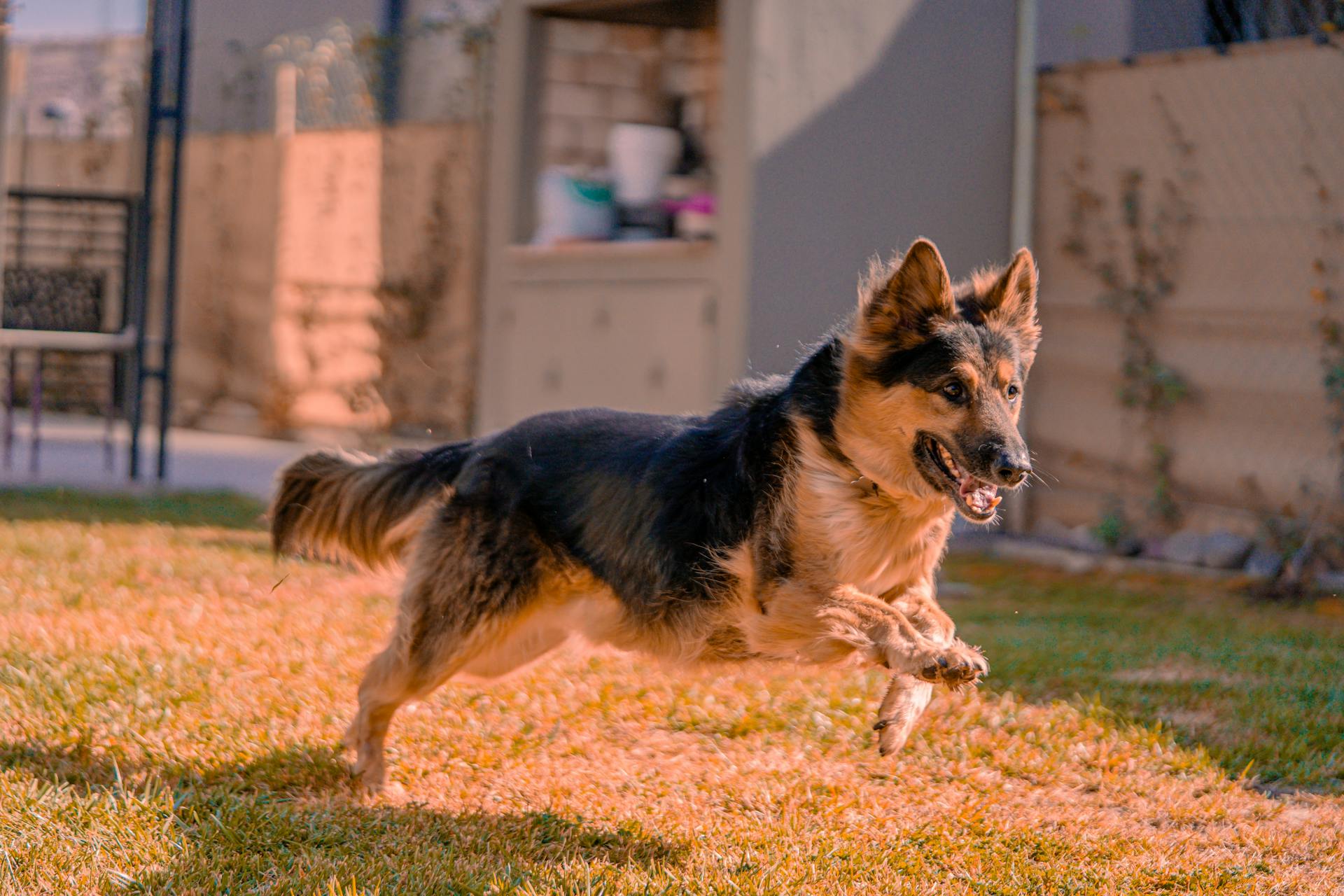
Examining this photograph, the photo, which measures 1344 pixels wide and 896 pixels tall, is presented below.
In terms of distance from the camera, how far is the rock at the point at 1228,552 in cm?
844

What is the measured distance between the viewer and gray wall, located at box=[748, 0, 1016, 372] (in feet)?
29.3

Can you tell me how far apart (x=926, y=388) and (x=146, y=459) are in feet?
32.2

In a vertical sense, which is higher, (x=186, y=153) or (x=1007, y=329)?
(x=186, y=153)

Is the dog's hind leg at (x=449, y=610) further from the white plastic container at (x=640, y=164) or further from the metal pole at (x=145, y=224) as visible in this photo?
the metal pole at (x=145, y=224)

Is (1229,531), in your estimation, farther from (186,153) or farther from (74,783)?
(186,153)

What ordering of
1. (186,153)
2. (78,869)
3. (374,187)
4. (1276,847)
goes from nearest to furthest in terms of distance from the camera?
(78,869)
(1276,847)
(374,187)
(186,153)

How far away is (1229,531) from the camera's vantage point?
857 cm

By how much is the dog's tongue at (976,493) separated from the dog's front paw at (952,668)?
1.26 ft

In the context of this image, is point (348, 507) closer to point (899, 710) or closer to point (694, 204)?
point (899, 710)

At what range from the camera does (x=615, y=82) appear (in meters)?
10.7

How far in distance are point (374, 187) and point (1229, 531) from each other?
8613 mm

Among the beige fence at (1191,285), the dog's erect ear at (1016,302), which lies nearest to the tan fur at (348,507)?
the dog's erect ear at (1016,302)

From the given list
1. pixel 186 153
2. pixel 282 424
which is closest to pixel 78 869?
pixel 282 424

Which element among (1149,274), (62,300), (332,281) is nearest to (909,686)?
(1149,274)
